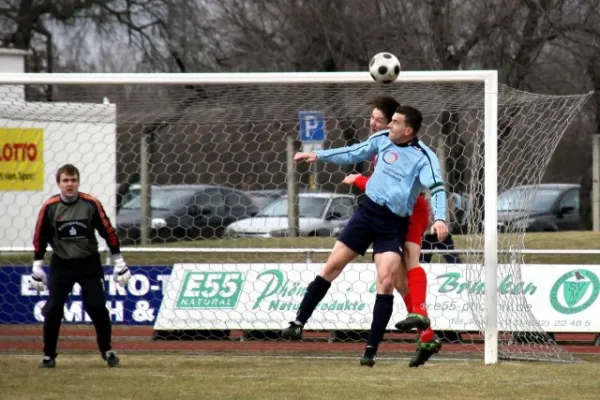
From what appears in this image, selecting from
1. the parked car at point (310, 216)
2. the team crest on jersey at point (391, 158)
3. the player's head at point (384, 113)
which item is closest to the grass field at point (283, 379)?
the team crest on jersey at point (391, 158)

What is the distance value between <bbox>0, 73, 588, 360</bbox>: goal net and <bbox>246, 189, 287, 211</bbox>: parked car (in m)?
0.25

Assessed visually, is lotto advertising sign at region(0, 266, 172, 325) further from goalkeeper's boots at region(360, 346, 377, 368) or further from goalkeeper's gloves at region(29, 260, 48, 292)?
goalkeeper's boots at region(360, 346, 377, 368)

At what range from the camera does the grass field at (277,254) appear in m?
14.9

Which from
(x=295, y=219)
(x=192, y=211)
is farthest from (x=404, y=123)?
(x=192, y=211)

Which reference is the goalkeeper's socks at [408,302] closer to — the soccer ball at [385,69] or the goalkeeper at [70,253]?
the soccer ball at [385,69]

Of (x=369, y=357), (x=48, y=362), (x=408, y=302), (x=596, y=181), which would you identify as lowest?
(x=48, y=362)

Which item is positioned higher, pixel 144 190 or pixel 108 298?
pixel 144 190

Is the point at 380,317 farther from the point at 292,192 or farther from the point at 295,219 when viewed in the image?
the point at 295,219

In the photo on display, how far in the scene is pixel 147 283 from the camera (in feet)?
44.2

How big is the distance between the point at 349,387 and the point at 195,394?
3.91 ft

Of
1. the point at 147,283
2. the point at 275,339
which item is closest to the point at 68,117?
the point at 147,283

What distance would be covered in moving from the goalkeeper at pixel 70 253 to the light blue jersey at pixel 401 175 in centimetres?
268

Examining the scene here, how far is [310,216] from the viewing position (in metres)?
15.4

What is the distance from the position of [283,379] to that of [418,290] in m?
1.44
